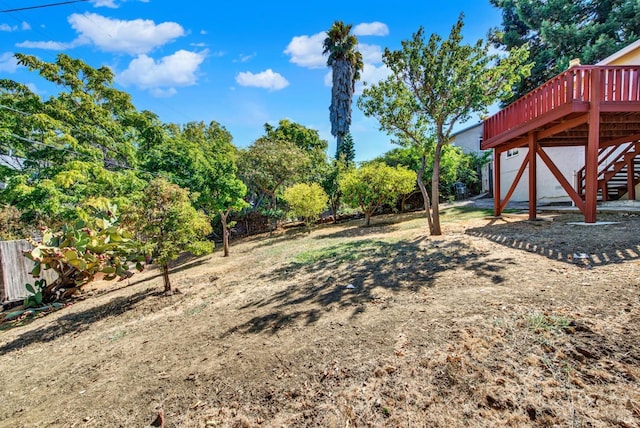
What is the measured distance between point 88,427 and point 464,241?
22.9ft

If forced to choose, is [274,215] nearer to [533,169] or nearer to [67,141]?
[67,141]

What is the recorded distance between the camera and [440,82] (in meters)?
Answer: 7.27

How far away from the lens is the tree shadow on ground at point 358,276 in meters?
3.82

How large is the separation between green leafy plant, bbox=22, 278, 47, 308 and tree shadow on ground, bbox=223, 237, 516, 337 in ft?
19.5

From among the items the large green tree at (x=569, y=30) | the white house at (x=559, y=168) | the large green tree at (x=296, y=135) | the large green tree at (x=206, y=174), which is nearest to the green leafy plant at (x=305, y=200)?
the large green tree at (x=206, y=174)

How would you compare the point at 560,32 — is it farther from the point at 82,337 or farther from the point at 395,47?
the point at 82,337

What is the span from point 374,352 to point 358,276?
96.7 inches

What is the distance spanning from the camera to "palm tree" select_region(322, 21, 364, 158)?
80.1 ft

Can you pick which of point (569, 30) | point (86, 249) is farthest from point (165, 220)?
point (569, 30)

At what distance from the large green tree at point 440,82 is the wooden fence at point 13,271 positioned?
10261 millimetres

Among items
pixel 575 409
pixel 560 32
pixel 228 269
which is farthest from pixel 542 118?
pixel 560 32

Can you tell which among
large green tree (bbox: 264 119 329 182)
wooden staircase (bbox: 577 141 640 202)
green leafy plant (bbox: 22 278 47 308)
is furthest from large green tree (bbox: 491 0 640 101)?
green leafy plant (bbox: 22 278 47 308)

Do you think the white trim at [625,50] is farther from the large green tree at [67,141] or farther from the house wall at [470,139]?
the large green tree at [67,141]

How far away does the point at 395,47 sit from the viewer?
7.52 m
